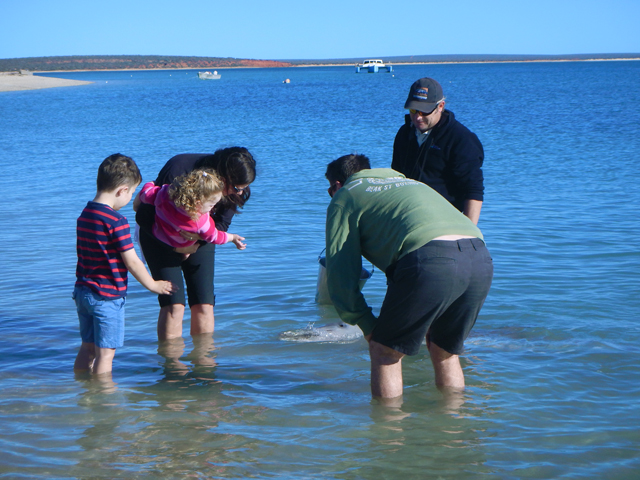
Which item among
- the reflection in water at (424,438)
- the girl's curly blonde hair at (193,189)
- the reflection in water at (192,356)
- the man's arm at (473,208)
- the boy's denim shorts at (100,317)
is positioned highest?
the girl's curly blonde hair at (193,189)

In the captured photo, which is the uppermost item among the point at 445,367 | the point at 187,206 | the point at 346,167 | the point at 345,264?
the point at 346,167

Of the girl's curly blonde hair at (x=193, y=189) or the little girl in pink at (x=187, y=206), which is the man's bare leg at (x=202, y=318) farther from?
the girl's curly blonde hair at (x=193, y=189)

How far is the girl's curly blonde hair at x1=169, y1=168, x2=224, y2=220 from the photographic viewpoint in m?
3.55

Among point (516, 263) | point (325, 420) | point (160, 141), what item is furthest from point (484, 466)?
point (160, 141)

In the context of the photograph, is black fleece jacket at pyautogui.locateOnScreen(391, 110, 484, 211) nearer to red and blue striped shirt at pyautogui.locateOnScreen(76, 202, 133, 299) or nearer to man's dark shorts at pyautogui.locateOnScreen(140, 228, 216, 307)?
man's dark shorts at pyautogui.locateOnScreen(140, 228, 216, 307)

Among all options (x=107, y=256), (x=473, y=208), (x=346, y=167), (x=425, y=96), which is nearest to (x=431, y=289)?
(x=346, y=167)

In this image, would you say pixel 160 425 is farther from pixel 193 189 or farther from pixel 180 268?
pixel 193 189

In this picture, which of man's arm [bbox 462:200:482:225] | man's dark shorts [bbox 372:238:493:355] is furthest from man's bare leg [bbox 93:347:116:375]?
man's arm [bbox 462:200:482:225]

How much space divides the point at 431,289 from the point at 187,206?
161 cm

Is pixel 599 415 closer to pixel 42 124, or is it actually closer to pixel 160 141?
pixel 160 141

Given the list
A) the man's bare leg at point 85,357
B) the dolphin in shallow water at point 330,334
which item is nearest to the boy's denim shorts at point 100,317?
the man's bare leg at point 85,357

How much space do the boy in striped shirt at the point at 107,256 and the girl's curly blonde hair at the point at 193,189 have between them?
9.2 inches

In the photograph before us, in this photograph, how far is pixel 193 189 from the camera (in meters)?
3.55

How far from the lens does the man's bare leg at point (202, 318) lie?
4.46 m
